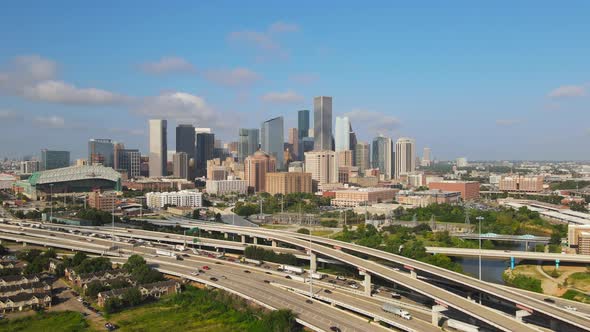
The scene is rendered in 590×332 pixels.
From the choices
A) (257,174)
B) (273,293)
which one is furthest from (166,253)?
(257,174)

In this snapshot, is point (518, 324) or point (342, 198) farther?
point (342, 198)

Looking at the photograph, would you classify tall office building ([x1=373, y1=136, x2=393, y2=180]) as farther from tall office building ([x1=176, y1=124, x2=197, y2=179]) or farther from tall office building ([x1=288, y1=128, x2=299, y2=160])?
tall office building ([x1=176, y1=124, x2=197, y2=179])

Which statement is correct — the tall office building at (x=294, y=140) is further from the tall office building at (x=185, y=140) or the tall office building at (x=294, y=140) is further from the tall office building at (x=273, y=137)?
the tall office building at (x=185, y=140)

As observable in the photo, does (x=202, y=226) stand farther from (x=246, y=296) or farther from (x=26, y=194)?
A: (x=26, y=194)

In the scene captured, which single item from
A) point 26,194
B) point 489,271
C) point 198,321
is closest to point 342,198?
point 489,271

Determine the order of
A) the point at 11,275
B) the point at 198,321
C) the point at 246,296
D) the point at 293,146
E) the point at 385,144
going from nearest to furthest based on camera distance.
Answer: the point at 198,321 < the point at 246,296 < the point at 11,275 < the point at 385,144 < the point at 293,146

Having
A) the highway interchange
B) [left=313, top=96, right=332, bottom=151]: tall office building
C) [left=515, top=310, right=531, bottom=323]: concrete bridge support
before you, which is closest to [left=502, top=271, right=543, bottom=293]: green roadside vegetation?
the highway interchange

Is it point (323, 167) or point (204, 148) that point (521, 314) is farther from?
point (204, 148)

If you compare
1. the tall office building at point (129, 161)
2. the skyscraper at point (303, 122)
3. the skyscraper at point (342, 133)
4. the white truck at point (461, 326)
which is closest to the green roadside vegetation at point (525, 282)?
the white truck at point (461, 326)
